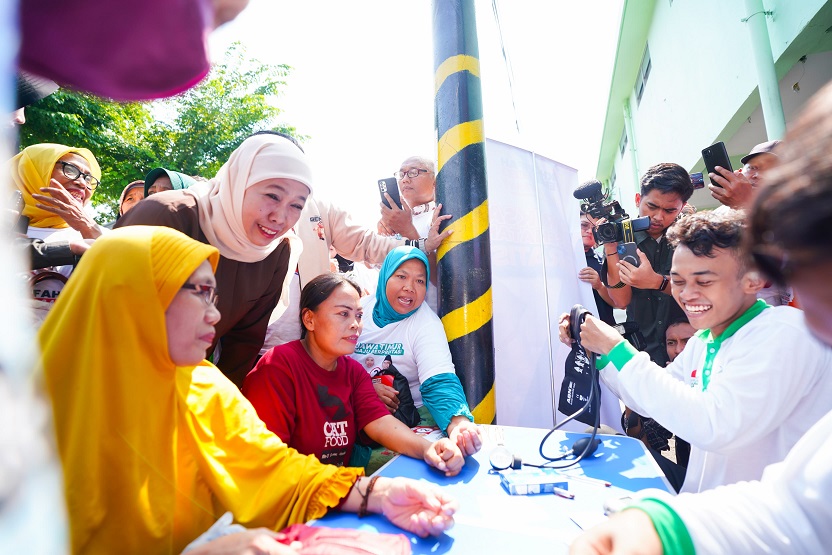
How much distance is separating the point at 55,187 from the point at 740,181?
390 cm

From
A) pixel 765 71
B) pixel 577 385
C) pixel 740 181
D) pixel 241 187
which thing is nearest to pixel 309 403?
pixel 241 187

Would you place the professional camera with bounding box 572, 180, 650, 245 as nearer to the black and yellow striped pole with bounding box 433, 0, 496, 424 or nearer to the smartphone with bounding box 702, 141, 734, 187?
the smartphone with bounding box 702, 141, 734, 187

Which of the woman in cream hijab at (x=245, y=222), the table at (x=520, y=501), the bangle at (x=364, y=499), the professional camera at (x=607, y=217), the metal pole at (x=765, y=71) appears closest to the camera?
the table at (x=520, y=501)

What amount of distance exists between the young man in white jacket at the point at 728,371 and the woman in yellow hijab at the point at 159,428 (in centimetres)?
83

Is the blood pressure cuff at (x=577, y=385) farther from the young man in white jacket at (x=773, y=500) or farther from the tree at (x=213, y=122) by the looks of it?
the tree at (x=213, y=122)

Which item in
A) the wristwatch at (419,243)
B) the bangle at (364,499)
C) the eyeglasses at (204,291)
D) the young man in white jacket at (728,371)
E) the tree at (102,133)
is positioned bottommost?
the bangle at (364,499)

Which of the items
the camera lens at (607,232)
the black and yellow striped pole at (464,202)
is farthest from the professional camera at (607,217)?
the black and yellow striped pole at (464,202)

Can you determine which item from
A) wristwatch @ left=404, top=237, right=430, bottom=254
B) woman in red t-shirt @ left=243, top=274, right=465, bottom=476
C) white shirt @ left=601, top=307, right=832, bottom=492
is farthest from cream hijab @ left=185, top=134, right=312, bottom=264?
white shirt @ left=601, top=307, right=832, bottom=492

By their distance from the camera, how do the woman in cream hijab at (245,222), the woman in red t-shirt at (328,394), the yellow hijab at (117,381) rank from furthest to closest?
the woman in cream hijab at (245,222) < the woman in red t-shirt at (328,394) < the yellow hijab at (117,381)

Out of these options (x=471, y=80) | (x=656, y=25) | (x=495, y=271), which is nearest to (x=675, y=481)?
(x=495, y=271)

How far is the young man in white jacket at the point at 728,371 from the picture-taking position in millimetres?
1314

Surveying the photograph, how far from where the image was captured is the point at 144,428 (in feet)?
3.38

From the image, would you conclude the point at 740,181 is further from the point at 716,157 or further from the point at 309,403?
the point at 309,403

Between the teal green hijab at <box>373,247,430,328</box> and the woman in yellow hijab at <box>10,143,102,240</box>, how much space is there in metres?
1.57
